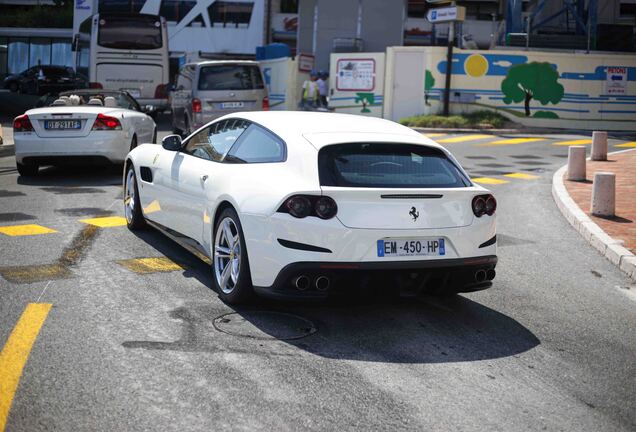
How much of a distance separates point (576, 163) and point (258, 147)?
9.81 m

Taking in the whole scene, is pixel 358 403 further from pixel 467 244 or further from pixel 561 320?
pixel 561 320

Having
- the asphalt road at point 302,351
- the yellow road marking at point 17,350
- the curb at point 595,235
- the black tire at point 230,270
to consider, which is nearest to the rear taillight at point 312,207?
the black tire at point 230,270

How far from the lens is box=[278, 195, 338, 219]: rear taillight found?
5.74m

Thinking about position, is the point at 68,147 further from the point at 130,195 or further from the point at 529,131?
the point at 529,131

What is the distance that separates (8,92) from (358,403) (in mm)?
51671

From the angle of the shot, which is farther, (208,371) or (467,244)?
(467,244)

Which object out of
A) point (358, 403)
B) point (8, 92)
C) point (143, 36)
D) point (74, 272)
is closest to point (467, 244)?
point (358, 403)

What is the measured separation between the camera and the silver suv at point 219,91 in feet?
69.7

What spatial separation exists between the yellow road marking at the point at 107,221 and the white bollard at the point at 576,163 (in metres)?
8.35

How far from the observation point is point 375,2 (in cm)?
5200

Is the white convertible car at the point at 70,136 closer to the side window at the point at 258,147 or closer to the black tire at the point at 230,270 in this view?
the side window at the point at 258,147

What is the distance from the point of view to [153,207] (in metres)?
8.41

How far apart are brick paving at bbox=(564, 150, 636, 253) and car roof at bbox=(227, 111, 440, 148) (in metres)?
3.53

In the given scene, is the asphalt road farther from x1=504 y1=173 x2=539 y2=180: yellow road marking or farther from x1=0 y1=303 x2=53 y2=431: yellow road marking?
x1=504 y1=173 x2=539 y2=180: yellow road marking
